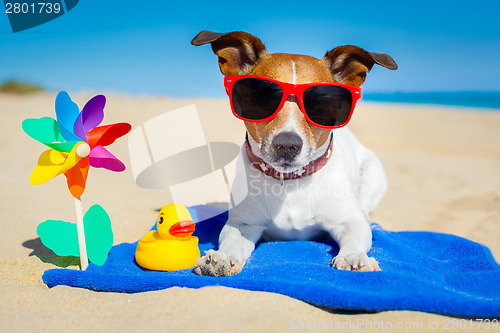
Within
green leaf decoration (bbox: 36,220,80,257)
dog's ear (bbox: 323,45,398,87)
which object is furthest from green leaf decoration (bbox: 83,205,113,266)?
dog's ear (bbox: 323,45,398,87)

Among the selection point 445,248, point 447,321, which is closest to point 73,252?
point 447,321

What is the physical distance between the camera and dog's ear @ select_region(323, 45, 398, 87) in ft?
10.5

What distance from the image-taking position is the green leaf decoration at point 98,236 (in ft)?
9.64

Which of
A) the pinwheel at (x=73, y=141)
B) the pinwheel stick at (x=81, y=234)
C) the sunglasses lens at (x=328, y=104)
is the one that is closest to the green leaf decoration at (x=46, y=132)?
the pinwheel at (x=73, y=141)

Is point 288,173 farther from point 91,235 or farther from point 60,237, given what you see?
point 60,237

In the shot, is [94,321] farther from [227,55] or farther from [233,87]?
[227,55]

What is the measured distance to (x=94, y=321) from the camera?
2.17 meters

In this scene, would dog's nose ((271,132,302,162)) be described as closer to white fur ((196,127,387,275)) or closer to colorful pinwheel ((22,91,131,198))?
white fur ((196,127,387,275))

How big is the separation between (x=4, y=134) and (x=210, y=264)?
30.9ft

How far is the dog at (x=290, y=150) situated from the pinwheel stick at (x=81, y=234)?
0.77 meters

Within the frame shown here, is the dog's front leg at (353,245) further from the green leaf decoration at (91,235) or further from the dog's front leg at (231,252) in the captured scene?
the green leaf decoration at (91,235)

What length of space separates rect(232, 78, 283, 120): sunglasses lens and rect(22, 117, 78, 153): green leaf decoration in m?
1.17

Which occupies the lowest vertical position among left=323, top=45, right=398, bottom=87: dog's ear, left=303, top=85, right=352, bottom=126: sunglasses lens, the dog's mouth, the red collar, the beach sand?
the beach sand

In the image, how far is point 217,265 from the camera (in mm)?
2773
